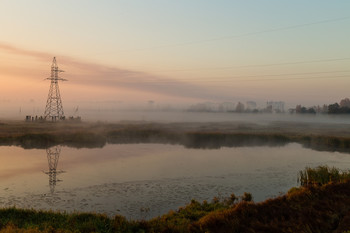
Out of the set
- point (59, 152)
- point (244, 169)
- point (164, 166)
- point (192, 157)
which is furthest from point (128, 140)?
point (244, 169)

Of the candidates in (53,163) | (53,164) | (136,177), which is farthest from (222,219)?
(53,163)

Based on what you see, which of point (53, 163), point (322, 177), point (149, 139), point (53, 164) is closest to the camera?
point (322, 177)

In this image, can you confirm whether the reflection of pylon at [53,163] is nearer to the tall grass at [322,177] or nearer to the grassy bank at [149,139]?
the grassy bank at [149,139]

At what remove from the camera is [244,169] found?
115 feet

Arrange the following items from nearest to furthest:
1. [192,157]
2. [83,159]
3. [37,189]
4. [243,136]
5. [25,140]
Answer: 1. [37,189]
2. [83,159]
3. [192,157]
4. [25,140]
5. [243,136]

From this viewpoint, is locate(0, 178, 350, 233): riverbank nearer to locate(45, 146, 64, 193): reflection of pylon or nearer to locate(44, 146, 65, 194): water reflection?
locate(44, 146, 65, 194): water reflection

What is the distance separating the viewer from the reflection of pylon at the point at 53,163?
27.3 metres

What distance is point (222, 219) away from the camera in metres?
15.8

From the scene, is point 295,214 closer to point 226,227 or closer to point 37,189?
point 226,227

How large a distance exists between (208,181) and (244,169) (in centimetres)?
856

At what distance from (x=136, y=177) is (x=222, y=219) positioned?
15637mm

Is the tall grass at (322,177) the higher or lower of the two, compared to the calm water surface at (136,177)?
higher

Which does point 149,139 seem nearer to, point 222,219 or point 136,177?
point 136,177

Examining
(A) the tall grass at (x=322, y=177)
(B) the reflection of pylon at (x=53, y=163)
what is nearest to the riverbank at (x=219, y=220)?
(A) the tall grass at (x=322, y=177)
